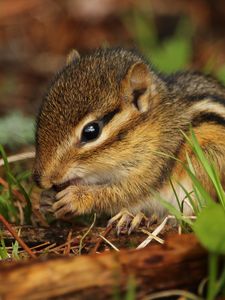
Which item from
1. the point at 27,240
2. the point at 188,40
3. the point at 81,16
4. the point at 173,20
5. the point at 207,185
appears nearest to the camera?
the point at 27,240

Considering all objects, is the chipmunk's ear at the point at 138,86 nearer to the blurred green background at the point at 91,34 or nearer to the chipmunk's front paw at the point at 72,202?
the chipmunk's front paw at the point at 72,202

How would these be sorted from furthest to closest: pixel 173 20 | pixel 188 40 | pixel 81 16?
pixel 81 16 → pixel 173 20 → pixel 188 40

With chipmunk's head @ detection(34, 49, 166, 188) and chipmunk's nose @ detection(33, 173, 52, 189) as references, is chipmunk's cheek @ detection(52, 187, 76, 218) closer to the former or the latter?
chipmunk's head @ detection(34, 49, 166, 188)

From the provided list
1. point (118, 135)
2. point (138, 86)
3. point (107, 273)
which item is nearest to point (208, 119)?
point (138, 86)

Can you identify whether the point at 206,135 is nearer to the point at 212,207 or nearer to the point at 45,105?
the point at 45,105

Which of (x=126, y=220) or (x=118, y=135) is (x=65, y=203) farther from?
(x=118, y=135)

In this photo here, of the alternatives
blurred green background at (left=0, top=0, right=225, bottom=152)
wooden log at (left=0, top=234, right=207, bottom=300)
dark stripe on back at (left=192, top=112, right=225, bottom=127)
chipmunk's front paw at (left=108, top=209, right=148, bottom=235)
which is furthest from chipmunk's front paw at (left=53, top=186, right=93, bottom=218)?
blurred green background at (left=0, top=0, right=225, bottom=152)

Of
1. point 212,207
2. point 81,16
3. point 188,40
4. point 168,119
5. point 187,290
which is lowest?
point 187,290

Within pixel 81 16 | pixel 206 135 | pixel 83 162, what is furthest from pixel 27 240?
pixel 81 16
